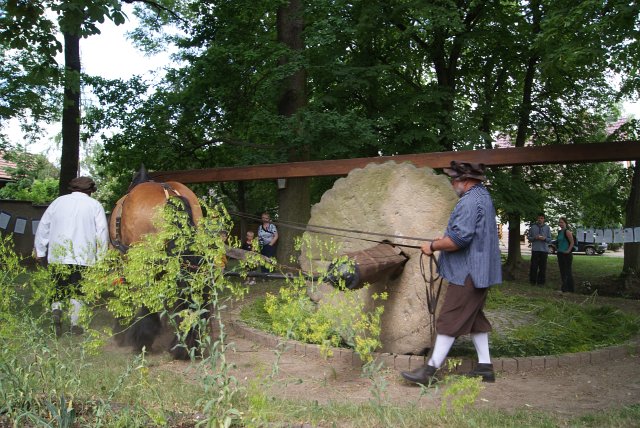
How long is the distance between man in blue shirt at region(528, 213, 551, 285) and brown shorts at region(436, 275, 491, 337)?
897 centimetres

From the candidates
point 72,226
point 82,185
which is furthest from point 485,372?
point 82,185

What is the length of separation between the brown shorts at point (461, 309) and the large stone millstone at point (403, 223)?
676mm

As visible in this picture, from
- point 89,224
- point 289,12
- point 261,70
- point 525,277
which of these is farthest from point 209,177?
point 525,277

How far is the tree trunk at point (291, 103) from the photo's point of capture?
1245cm

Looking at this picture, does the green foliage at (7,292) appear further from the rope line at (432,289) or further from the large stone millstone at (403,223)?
the rope line at (432,289)

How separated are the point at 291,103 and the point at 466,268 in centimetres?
809

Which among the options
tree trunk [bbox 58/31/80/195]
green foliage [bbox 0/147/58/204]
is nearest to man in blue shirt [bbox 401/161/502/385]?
tree trunk [bbox 58/31/80/195]

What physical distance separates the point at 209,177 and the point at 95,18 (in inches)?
103

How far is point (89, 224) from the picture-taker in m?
7.27

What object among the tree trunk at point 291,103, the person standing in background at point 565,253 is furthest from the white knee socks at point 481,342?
the person standing in background at point 565,253

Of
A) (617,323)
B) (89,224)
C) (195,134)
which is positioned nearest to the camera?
(89,224)

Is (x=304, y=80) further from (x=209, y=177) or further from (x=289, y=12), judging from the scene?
(x=209, y=177)

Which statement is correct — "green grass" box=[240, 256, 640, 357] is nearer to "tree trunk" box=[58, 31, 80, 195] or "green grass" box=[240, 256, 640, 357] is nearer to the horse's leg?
the horse's leg

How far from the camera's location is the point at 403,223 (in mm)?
6109
